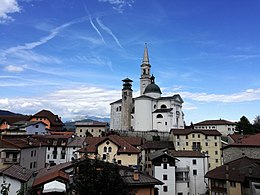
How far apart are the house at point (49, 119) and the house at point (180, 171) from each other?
143 feet

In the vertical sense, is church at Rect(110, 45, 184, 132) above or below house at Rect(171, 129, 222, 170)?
above

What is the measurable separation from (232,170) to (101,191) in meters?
27.1

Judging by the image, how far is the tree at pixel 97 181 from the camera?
1248 cm

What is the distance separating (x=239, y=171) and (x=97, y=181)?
26347mm

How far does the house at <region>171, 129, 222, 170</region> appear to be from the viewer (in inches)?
2235

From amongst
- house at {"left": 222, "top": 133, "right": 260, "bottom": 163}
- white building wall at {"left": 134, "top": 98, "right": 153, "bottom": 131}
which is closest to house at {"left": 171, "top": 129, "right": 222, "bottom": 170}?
house at {"left": 222, "top": 133, "right": 260, "bottom": 163}

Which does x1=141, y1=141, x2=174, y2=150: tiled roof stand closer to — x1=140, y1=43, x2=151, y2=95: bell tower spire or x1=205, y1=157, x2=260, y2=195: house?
x1=205, y1=157, x2=260, y2=195: house

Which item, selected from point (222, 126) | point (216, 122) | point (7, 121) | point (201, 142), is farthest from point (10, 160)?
point (216, 122)

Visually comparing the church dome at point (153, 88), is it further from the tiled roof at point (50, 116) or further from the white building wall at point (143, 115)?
the tiled roof at point (50, 116)

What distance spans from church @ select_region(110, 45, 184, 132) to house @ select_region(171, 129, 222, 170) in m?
20.2

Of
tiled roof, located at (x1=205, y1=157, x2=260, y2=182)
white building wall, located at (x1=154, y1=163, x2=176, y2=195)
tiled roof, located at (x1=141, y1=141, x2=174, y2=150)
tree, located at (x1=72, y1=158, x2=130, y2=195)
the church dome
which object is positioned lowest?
white building wall, located at (x1=154, y1=163, x2=176, y2=195)

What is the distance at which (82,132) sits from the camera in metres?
76.9

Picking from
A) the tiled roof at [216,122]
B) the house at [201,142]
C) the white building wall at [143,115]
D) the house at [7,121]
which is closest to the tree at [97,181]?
the house at [201,142]

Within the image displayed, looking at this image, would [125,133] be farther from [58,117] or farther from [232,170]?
[232,170]
